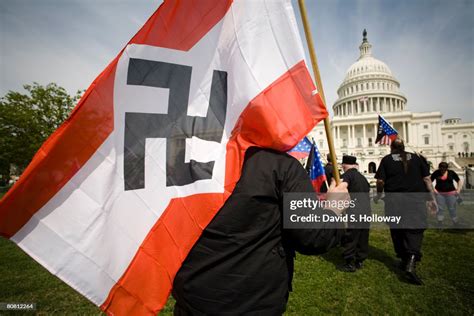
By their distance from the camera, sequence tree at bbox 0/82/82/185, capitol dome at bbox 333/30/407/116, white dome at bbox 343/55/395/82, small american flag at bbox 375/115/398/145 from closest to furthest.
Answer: small american flag at bbox 375/115/398/145, tree at bbox 0/82/82/185, capitol dome at bbox 333/30/407/116, white dome at bbox 343/55/395/82

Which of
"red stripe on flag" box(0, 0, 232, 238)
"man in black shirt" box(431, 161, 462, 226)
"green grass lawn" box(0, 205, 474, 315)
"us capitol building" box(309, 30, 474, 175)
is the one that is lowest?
"green grass lawn" box(0, 205, 474, 315)

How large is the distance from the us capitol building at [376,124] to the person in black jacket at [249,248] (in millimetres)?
60675

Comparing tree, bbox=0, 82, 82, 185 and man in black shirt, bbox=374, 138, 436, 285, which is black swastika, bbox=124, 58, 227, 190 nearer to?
man in black shirt, bbox=374, 138, 436, 285

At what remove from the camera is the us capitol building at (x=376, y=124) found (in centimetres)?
6194

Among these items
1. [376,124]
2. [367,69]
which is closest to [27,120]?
[376,124]

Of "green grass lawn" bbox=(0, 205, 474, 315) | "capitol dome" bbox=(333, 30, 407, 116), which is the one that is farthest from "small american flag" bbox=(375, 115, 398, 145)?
"capitol dome" bbox=(333, 30, 407, 116)

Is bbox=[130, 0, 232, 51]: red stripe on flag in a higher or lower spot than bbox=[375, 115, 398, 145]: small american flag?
lower

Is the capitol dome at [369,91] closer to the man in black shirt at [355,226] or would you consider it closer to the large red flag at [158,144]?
the man in black shirt at [355,226]

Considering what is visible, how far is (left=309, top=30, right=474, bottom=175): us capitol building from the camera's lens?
6194cm

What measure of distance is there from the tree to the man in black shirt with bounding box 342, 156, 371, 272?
25.4 metres

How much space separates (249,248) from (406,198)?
3998 mm

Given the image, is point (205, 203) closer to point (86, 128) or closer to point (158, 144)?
point (158, 144)

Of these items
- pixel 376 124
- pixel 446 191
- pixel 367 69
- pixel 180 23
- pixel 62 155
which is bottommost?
pixel 446 191

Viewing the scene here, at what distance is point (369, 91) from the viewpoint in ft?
222
